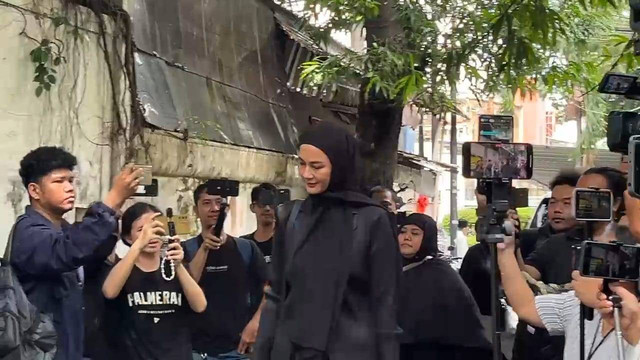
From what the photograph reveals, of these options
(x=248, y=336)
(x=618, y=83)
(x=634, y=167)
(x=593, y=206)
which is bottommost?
(x=248, y=336)

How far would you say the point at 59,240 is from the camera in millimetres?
4328

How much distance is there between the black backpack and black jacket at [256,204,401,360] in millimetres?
925

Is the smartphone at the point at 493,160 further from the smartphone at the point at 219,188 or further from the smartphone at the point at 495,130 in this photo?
the smartphone at the point at 219,188

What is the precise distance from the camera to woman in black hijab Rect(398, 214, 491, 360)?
582cm

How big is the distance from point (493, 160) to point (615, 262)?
1.55 m

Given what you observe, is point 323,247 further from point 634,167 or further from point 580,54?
point 580,54

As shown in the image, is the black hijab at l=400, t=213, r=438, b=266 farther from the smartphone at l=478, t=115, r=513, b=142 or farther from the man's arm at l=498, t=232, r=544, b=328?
the man's arm at l=498, t=232, r=544, b=328

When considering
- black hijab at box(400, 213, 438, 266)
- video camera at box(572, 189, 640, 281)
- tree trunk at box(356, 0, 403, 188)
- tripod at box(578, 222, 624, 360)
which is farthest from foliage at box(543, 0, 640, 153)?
video camera at box(572, 189, 640, 281)

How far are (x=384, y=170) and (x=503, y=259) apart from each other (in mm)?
4944

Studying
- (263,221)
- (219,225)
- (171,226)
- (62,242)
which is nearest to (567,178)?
(263,221)

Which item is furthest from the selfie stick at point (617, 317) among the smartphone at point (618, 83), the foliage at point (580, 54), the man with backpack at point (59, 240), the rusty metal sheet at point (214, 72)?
the rusty metal sheet at point (214, 72)

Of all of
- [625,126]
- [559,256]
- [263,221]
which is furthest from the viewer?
[263,221]

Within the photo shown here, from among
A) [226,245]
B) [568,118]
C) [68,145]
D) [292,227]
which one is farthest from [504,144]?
[568,118]

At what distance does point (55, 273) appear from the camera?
173 inches
